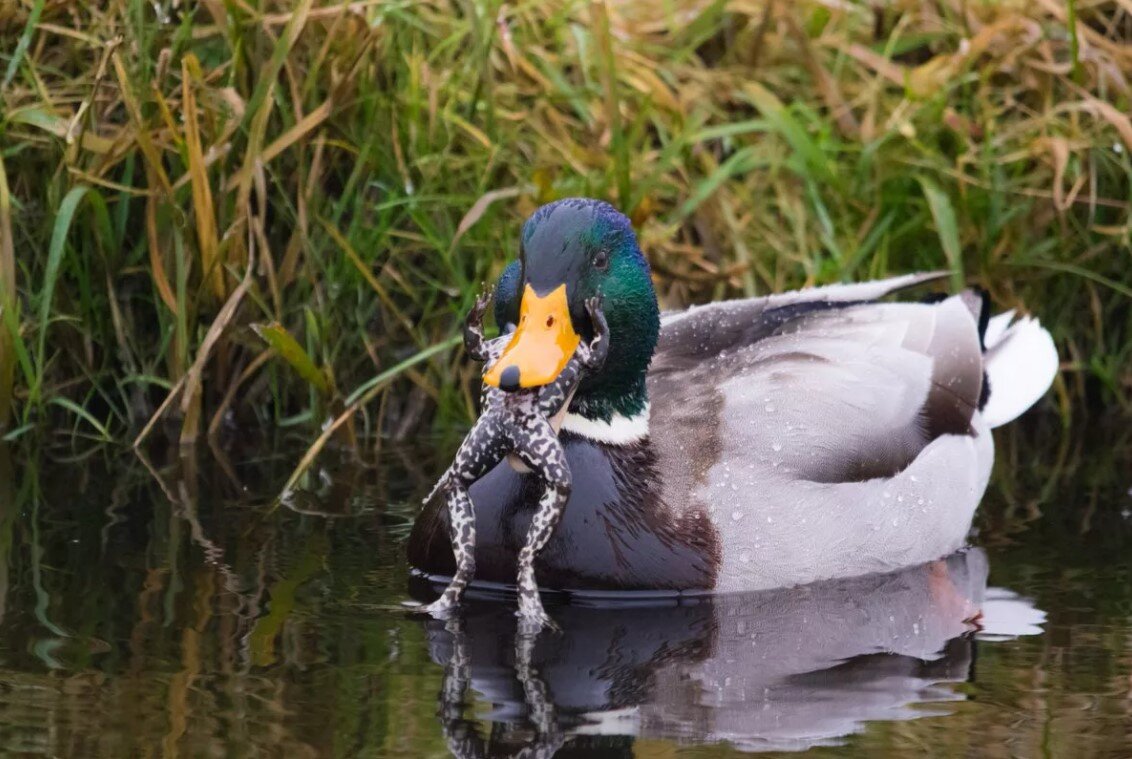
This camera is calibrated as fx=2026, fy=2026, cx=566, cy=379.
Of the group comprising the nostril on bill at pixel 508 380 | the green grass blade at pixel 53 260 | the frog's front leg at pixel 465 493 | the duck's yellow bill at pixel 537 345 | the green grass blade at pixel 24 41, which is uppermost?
the green grass blade at pixel 24 41

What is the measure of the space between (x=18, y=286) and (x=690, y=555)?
8.36ft

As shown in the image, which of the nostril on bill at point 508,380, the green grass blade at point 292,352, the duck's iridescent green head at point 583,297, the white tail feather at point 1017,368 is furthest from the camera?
the white tail feather at point 1017,368

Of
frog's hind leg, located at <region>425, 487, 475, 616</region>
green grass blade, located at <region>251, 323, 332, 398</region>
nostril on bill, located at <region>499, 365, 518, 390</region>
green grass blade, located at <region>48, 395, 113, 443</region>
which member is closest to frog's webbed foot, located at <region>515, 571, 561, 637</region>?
frog's hind leg, located at <region>425, 487, 475, 616</region>

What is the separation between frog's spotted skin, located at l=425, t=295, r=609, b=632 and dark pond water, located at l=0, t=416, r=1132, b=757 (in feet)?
0.41

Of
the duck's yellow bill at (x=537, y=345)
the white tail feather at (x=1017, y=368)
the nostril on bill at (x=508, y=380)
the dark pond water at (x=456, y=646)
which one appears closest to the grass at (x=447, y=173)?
the white tail feather at (x=1017, y=368)

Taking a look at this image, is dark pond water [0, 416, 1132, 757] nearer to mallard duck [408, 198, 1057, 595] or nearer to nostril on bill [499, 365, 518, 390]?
mallard duck [408, 198, 1057, 595]

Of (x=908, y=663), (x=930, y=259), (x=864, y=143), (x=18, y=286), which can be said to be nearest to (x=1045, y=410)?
(x=930, y=259)

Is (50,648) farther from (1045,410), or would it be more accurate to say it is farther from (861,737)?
(1045,410)

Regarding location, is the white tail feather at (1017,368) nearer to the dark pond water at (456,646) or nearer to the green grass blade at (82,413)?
the dark pond water at (456,646)

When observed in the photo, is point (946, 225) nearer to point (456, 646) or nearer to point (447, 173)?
point (447, 173)

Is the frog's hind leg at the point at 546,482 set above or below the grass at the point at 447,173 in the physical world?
below

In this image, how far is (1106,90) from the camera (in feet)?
24.6

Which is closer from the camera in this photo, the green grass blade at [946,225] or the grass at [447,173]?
the grass at [447,173]

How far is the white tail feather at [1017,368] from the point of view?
6324mm
